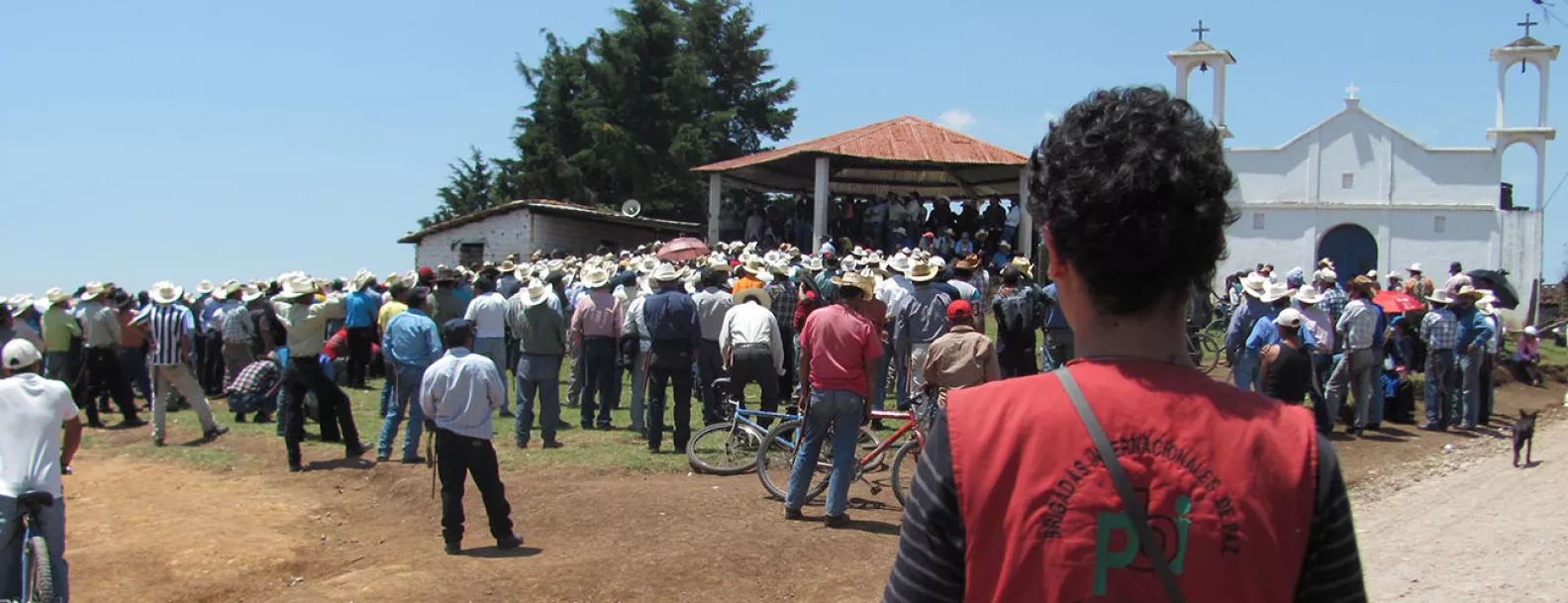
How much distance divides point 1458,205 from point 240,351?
26.6 meters

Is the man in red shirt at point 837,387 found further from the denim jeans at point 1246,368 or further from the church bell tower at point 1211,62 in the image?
the church bell tower at point 1211,62

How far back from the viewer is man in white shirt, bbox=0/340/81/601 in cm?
661

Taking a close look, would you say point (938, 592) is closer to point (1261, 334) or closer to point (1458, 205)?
point (1261, 334)

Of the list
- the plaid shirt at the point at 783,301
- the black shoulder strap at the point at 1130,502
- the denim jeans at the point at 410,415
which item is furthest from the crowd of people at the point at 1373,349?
the black shoulder strap at the point at 1130,502

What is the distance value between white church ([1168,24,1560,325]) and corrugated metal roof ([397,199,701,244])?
15418 millimetres

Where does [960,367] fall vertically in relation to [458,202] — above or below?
below

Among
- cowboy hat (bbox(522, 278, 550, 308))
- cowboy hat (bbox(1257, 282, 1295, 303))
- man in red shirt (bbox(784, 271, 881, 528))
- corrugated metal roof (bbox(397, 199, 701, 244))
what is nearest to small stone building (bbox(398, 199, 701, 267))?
corrugated metal roof (bbox(397, 199, 701, 244))

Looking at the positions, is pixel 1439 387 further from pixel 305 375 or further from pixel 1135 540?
pixel 1135 540

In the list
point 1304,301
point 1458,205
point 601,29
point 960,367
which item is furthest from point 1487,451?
point 601,29

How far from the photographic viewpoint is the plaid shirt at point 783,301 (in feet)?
46.7

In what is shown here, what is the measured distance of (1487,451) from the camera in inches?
516

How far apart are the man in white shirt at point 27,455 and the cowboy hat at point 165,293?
7793 millimetres

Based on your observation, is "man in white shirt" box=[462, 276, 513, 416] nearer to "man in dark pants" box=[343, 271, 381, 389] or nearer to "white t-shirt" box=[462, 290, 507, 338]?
"white t-shirt" box=[462, 290, 507, 338]

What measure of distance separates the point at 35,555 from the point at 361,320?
10.3m
